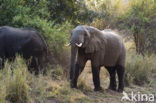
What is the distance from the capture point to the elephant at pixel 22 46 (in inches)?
330

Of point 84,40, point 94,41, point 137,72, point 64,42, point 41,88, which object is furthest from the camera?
point 137,72

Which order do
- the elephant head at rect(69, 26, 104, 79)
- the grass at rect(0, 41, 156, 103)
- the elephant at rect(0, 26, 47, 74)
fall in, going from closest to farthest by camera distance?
the grass at rect(0, 41, 156, 103) → the elephant head at rect(69, 26, 104, 79) → the elephant at rect(0, 26, 47, 74)

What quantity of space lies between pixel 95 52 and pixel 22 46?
7.19 ft

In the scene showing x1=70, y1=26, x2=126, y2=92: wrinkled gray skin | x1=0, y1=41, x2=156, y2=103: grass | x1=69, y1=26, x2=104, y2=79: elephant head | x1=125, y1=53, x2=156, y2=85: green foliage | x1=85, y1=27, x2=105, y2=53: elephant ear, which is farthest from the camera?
x1=125, y1=53, x2=156, y2=85: green foliage

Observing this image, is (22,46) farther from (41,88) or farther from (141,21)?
(141,21)

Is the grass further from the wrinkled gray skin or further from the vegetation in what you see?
the wrinkled gray skin

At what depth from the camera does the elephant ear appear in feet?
25.3

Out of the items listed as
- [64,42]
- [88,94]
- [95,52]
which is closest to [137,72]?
[64,42]

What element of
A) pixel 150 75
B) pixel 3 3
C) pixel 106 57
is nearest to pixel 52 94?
pixel 106 57

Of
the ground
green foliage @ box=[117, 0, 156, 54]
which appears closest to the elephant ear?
the ground

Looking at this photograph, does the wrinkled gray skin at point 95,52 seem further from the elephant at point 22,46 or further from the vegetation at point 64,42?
the elephant at point 22,46

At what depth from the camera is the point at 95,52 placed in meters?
7.94

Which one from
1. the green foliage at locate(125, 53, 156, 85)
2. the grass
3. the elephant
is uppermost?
the elephant

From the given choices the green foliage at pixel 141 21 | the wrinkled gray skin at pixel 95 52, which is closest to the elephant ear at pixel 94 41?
the wrinkled gray skin at pixel 95 52
